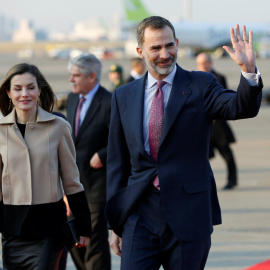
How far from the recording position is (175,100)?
3.26 metres

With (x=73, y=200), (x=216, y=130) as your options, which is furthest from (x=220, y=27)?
(x=73, y=200)

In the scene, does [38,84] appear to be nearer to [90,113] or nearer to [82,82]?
[90,113]

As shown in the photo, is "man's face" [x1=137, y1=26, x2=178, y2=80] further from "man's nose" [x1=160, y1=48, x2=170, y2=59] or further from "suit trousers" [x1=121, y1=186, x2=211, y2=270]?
"suit trousers" [x1=121, y1=186, x2=211, y2=270]

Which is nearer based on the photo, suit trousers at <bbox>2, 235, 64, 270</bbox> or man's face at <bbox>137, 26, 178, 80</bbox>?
man's face at <bbox>137, 26, 178, 80</bbox>

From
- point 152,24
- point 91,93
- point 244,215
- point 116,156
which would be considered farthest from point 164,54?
point 244,215

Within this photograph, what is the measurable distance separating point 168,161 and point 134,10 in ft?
309

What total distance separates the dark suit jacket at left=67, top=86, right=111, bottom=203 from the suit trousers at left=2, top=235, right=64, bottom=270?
57.3 inches

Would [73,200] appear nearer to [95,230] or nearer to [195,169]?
[195,169]

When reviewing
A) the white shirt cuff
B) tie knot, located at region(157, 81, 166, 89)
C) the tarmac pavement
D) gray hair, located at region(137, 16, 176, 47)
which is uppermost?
gray hair, located at region(137, 16, 176, 47)

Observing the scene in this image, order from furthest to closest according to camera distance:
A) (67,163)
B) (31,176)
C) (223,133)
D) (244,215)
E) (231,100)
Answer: (223,133) → (244,215) → (67,163) → (31,176) → (231,100)

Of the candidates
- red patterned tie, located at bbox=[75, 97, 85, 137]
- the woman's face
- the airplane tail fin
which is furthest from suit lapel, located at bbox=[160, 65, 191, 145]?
the airplane tail fin

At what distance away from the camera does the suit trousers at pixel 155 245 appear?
325 centimetres

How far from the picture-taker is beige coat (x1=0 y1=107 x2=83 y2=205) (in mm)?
3576

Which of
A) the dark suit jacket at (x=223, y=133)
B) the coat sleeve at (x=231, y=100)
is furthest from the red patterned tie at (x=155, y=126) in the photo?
the dark suit jacket at (x=223, y=133)
